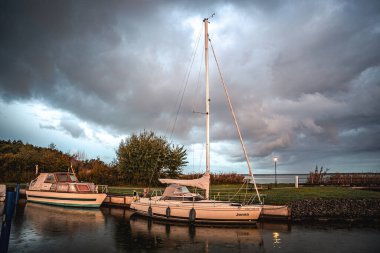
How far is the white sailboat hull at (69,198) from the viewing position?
95.9 feet

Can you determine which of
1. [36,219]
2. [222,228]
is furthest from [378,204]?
[36,219]

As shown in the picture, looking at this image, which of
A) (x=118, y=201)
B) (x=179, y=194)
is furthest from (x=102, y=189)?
(x=179, y=194)

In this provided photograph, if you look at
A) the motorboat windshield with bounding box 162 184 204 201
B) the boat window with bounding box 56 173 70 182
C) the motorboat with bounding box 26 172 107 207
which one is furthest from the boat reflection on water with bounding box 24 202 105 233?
the motorboat windshield with bounding box 162 184 204 201

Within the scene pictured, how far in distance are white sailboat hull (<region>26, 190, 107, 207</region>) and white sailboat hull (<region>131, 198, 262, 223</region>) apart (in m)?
9.51

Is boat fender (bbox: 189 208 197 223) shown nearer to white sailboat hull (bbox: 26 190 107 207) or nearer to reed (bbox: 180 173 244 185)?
white sailboat hull (bbox: 26 190 107 207)

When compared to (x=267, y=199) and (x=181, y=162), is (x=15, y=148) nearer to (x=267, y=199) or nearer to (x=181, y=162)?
(x=181, y=162)

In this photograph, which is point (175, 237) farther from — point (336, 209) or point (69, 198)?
point (69, 198)

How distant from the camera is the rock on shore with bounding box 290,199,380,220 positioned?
855 inches

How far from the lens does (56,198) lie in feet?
A: 102

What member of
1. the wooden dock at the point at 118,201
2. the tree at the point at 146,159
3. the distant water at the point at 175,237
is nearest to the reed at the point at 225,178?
the tree at the point at 146,159

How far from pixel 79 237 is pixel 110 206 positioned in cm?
1379

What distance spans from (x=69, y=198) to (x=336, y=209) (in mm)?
25795

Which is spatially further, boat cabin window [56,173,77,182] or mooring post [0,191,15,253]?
boat cabin window [56,173,77,182]

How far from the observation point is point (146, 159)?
42406 millimetres
